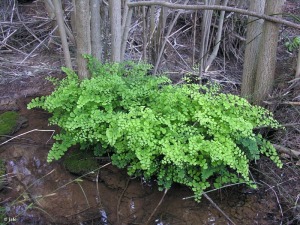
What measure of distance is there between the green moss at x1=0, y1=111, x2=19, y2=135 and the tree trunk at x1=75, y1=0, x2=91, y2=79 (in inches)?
39.9

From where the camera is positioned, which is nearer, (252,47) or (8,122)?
(252,47)

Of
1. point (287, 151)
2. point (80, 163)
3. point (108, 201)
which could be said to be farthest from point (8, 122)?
point (287, 151)

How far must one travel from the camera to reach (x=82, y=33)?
14.0 ft

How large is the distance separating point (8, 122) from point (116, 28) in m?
1.78

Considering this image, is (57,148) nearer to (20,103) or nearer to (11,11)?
(20,103)

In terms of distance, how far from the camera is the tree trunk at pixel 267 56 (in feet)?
13.2

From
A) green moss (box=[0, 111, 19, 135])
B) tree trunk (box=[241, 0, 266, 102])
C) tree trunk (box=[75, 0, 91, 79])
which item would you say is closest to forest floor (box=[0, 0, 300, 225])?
green moss (box=[0, 111, 19, 135])

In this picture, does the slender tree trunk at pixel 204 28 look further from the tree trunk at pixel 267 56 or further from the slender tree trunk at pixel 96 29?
the slender tree trunk at pixel 96 29

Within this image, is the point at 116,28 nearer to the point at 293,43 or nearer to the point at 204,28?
the point at 204,28

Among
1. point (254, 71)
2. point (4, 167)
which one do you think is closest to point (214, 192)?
point (254, 71)

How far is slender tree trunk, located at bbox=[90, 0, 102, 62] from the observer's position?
4.38 m

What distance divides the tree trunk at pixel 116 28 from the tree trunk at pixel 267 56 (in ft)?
5.56

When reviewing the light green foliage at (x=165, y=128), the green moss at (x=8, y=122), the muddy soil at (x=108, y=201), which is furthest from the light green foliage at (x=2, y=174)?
the light green foliage at (x=165, y=128)

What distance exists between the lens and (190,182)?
3.52 metres
